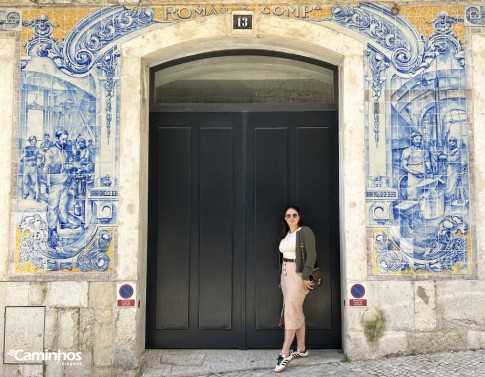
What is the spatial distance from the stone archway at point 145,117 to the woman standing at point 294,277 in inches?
17.5

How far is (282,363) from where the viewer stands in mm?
5023

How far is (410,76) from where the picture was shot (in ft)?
17.8

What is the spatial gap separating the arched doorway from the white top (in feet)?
1.37

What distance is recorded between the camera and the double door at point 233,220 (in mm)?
5703

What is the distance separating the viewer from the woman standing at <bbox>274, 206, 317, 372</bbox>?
512cm

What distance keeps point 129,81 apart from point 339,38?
2.25 meters

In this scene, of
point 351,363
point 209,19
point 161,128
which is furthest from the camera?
point 161,128

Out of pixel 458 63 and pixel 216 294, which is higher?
pixel 458 63

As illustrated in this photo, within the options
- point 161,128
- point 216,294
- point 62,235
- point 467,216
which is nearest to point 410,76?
point 467,216

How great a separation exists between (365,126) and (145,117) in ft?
7.70

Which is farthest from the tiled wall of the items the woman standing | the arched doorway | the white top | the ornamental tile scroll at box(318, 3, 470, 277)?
the white top

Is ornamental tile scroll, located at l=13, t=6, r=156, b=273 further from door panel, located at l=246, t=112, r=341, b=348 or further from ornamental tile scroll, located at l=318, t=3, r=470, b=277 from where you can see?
ornamental tile scroll, located at l=318, t=3, r=470, b=277

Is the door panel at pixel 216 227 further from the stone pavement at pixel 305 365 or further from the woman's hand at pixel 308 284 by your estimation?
the woman's hand at pixel 308 284

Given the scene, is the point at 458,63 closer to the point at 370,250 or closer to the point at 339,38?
the point at 339,38
